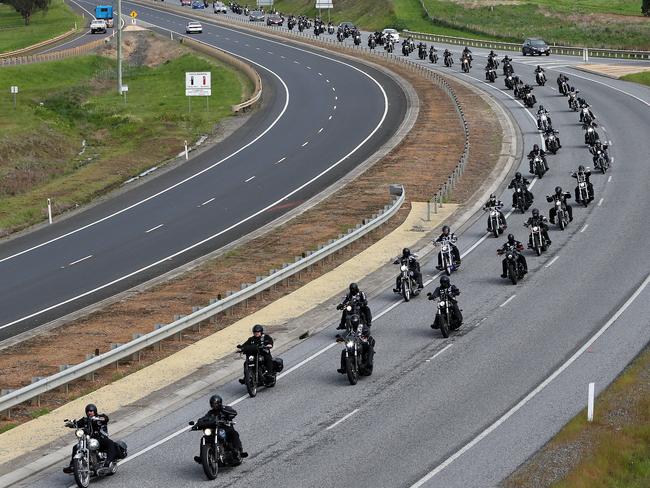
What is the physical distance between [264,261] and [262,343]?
15.2 meters

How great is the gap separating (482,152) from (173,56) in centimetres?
5708

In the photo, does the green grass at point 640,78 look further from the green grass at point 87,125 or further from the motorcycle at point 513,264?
the motorcycle at point 513,264

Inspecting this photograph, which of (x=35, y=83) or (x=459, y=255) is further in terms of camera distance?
(x=35, y=83)

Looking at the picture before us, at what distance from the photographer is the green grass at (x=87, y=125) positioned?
59812 millimetres

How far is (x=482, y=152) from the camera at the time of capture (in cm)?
5941

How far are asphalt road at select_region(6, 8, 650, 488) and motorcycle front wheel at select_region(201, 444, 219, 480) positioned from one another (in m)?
0.17

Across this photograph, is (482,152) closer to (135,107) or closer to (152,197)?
(152,197)

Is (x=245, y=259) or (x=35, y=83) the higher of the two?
(x=245, y=259)

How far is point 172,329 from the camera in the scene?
29406 millimetres

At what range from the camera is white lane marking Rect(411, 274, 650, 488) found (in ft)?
69.6

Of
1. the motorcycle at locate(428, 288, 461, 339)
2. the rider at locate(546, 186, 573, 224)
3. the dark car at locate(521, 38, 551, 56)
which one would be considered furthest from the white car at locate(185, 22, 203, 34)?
the motorcycle at locate(428, 288, 461, 339)

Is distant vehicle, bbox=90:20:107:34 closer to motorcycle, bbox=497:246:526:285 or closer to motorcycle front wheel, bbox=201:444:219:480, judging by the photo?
motorcycle, bbox=497:246:526:285

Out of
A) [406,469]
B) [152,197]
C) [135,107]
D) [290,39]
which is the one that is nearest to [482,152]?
[152,197]

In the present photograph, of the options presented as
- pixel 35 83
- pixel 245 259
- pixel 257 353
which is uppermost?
pixel 257 353
